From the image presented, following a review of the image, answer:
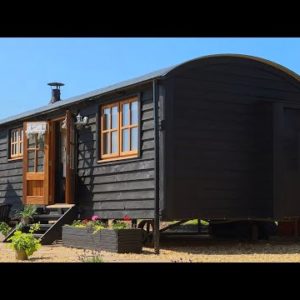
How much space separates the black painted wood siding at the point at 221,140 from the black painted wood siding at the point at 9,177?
6.25 meters

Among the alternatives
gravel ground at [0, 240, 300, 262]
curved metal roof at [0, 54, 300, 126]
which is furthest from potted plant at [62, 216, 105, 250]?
curved metal roof at [0, 54, 300, 126]

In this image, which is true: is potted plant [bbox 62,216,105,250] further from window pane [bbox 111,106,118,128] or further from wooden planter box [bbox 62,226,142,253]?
window pane [bbox 111,106,118,128]

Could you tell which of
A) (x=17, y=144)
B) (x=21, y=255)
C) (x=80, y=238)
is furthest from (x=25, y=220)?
(x=21, y=255)

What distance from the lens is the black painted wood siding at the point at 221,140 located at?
10.2 m

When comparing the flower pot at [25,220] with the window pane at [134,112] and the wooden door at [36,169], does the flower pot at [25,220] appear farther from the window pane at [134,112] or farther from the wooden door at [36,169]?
the window pane at [134,112]

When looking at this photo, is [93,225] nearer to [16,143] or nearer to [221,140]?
[221,140]

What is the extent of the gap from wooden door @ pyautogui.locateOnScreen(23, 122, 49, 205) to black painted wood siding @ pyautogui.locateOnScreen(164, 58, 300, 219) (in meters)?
4.21

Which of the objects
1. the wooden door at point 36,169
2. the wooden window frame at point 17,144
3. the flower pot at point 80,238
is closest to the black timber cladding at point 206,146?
the flower pot at point 80,238

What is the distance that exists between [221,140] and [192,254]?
8.19 ft

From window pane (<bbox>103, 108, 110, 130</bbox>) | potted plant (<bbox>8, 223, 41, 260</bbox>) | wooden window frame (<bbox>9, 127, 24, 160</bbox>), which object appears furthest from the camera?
wooden window frame (<bbox>9, 127, 24, 160</bbox>)

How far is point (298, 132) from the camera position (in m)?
11.5

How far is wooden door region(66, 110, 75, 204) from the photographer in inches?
490
